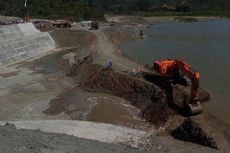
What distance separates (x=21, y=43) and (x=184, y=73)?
1222 inches

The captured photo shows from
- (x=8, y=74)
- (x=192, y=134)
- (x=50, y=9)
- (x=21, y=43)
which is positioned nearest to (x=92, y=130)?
(x=192, y=134)

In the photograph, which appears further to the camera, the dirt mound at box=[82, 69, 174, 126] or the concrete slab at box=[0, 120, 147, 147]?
the dirt mound at box=[82, 69, 174, 126]

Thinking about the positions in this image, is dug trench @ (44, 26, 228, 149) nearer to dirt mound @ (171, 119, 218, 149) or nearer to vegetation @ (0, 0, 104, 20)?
dirt mound @ (171, 119, 218, 149)

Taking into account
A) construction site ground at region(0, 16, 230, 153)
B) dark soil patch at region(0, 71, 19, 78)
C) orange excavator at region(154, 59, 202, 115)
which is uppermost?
orange excavator at region(154, 59, 202, 115)

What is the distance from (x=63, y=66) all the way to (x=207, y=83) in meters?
16.1

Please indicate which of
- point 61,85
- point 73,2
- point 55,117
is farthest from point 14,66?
point 73,2

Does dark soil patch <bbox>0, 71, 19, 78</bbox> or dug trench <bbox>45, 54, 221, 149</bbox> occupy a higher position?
dug trench <bbox>45, 54, 221, 149</bbox>

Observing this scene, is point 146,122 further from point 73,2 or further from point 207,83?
point 73,2

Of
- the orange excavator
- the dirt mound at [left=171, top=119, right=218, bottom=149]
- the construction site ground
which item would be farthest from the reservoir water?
the dirt mound at [left=171, top=119, right=218, bottom=149]

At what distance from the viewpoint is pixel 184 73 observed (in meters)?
28.2

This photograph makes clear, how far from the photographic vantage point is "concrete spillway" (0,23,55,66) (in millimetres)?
49253

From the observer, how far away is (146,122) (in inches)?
1043

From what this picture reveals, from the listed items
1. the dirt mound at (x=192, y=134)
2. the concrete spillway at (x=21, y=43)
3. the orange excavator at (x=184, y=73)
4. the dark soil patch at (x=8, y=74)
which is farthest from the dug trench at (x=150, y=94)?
the concrete spillway at (x=21, y=43)

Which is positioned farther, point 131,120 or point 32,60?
point 32,60
